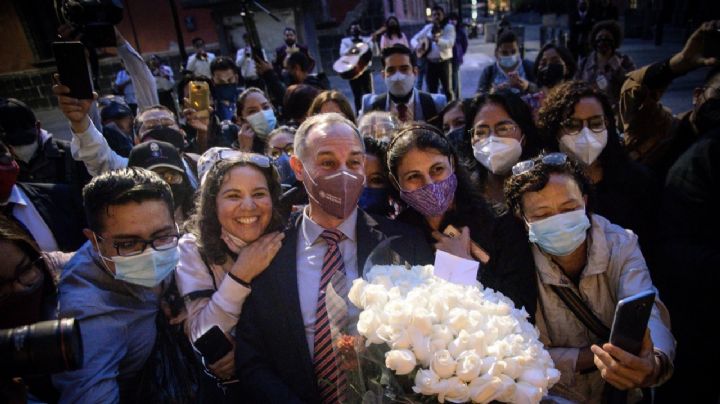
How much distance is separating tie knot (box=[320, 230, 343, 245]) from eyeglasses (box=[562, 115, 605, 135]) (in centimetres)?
183

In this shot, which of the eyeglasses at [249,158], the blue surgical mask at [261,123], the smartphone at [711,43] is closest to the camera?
the eyeglasses at [249,158]

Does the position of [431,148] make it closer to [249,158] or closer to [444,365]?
[249,158]

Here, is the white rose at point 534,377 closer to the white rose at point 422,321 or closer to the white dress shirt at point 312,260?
→ the white rose at point 422,321

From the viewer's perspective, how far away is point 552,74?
508cm

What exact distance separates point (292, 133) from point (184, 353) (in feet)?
7.08

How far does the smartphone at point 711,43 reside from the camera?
104 inches

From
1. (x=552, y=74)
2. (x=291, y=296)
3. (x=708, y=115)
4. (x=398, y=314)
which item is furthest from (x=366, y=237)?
(x=552, y=74)

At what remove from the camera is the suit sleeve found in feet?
6.39

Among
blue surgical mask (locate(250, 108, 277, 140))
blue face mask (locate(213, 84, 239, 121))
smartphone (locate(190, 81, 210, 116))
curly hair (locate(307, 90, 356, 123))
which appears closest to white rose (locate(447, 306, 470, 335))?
curly hair (locate(307, 90, 356, 123))

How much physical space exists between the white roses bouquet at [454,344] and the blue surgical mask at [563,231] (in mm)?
839

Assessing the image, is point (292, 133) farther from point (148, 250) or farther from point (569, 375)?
point (569, 375)

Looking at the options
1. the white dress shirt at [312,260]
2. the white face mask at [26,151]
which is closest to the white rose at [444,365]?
the white dress shirt at [312,260]

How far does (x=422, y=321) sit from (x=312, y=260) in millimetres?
1052

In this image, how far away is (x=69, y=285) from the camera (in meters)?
2.00
